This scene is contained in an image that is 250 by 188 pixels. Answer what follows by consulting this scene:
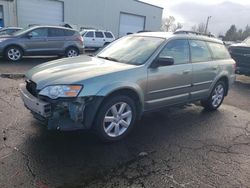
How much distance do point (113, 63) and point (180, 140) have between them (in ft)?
5.42

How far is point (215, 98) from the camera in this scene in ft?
20.7

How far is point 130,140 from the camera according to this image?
431cm

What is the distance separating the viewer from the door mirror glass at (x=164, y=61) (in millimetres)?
4398

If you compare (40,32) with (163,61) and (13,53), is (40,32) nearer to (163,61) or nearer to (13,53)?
(13,53)

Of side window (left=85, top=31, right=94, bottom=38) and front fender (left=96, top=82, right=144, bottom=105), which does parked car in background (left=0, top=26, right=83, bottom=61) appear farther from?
front fender (left=96, top=82, right=144, bottom=105)

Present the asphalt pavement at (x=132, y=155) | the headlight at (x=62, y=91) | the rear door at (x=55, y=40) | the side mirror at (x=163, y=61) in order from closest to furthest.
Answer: the asphalt pavement at (x=132, y=155), the headlight at (x=62, y=91), the side mirror at (x=163, y=61), the rear door at (x=55, y=40)

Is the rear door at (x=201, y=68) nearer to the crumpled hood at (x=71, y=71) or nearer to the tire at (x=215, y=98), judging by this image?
the tire at (x=215, y=98)

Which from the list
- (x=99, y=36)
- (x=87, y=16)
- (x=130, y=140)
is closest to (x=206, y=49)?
(x=130, y=140)

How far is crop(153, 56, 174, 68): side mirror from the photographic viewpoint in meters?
4.40

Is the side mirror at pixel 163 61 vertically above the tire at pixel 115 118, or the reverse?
the side mirror at pixel 163 61

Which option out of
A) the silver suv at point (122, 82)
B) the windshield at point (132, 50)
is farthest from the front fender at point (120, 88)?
the windshield at point (132, 50)

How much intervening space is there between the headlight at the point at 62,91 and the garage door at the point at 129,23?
29.7m

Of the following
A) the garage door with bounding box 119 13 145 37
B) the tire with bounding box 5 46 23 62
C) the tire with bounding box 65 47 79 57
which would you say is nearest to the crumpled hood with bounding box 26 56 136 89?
the tire with bounding box 5 46 23 62

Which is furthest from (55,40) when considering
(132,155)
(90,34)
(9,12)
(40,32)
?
(9,12)
